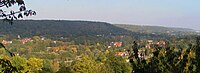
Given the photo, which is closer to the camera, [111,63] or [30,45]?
[111,63]

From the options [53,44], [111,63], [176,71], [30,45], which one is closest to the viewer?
[176,71]

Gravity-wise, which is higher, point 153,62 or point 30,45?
point 153,62

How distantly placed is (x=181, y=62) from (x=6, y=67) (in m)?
10.3

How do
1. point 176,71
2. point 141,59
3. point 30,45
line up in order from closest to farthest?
point 141,59 → point 176,71 → point 30,45

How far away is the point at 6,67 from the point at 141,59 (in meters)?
9.03

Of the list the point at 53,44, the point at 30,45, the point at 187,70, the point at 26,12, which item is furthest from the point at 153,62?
the point at 53,44

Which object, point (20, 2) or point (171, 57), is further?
point (171, 57)

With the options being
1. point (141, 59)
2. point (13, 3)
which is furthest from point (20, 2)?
point (141, 59)

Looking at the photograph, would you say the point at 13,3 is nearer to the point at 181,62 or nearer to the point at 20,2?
the point at 20,2

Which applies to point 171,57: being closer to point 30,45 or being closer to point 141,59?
point 141,59

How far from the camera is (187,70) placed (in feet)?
51.2

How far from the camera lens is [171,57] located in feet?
54.3

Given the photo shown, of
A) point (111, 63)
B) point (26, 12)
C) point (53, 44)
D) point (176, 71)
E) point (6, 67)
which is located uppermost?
point (26, 12)

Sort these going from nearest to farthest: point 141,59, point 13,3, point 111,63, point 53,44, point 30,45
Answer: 1. point 13,3
2. point 141,59
3. point 111,63
4. point 30,45
5. point 53,44
